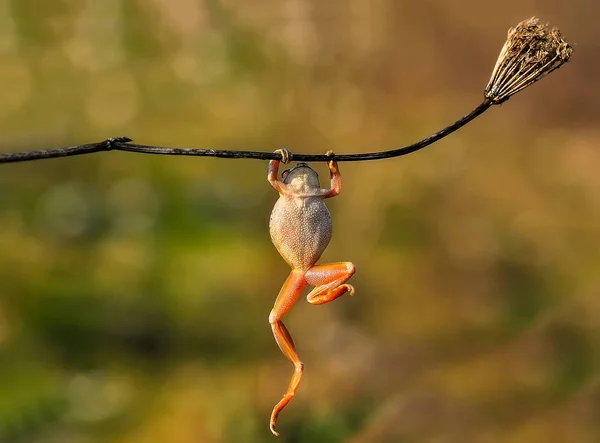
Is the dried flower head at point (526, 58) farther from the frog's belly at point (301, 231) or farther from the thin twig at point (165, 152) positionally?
the frog's belly at point (301, 231)

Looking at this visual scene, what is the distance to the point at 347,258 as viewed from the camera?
1.64m

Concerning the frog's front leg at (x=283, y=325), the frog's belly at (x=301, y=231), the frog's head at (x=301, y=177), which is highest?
the frog's head at (x=301, y=177)

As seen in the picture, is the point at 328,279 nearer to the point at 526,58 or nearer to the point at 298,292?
the point at 298,292

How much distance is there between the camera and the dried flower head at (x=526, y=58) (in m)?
0.45

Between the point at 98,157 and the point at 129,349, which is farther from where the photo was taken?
the point at 98,157

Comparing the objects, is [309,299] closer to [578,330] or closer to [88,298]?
[88,298]

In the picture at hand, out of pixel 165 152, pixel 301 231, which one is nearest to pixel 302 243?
pixel 301 231

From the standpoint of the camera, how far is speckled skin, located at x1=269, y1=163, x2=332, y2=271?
1.51 ft

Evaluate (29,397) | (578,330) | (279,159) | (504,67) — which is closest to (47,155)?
(279,159)

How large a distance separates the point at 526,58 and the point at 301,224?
179 mm

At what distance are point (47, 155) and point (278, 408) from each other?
0.21 metres

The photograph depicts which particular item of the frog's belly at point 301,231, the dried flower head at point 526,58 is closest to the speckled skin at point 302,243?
the frog's belly at point 301,231

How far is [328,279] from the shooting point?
468 mm

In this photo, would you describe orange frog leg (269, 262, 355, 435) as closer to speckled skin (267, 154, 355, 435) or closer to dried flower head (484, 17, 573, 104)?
speckled skin (267, 154, 355, 435)
